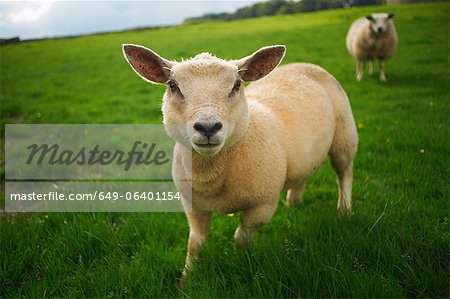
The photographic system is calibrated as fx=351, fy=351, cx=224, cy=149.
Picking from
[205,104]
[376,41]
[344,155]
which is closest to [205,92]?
[205,104]

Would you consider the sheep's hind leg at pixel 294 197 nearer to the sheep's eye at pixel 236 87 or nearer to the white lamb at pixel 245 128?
the white lamb at pixel 245 128

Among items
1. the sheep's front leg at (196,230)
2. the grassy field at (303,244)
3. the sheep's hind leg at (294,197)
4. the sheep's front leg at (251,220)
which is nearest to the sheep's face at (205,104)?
the sheep's front leg at (251,220)

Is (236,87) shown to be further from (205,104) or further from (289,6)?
(289,6)

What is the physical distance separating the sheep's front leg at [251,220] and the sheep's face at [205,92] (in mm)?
619

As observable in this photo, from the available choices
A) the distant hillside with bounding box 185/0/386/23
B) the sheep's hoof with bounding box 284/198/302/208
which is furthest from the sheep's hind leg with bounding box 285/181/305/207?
the distant hillside with bounding box 185/0/386/23

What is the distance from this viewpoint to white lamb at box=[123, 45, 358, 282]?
7.59 ft

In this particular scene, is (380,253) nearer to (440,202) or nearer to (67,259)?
(440,202)

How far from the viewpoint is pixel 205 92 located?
227 cm

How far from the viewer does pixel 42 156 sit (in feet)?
17.6

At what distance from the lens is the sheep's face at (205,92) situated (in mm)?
2135

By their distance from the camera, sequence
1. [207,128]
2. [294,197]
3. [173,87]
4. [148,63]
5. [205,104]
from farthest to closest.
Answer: [294,197] < [148,63] < [173,87] < [205,104] < [207,128]

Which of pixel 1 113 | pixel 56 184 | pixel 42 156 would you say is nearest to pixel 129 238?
pixel 56 184

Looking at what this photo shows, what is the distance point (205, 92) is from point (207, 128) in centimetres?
32

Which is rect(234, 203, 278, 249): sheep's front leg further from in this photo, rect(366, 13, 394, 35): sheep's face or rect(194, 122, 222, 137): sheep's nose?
rect(366, 13, 394, 35): sheep's face
